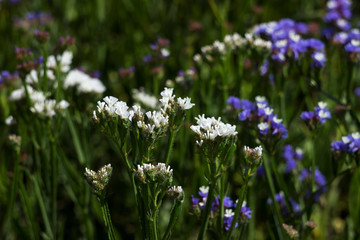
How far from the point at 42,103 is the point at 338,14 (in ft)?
8.70

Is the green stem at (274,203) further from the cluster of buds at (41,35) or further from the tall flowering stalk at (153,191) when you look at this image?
the cluster of buds at (41,35)

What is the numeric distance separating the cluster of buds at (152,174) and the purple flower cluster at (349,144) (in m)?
0.97

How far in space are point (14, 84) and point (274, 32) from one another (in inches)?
69.1

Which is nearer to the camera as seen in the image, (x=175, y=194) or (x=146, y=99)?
(x=175, y=194)

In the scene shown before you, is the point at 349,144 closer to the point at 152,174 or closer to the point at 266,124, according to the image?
the point at 266,124

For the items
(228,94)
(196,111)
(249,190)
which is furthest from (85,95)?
(249,190)

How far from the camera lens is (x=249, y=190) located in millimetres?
2273

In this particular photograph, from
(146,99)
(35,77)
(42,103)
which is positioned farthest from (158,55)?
(42,103)

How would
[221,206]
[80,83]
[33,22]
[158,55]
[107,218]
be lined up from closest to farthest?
[107,218], [221,206], [80,83], [158,55], [33,22]

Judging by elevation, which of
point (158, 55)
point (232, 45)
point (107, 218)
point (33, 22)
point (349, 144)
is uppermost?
point (33, 22)

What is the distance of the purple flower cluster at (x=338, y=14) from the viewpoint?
3.52 m

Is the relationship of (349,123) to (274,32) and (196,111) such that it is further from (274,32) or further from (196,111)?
(196,111)

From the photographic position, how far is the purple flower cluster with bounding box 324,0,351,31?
352cm

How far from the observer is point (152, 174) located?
1.51 metres
